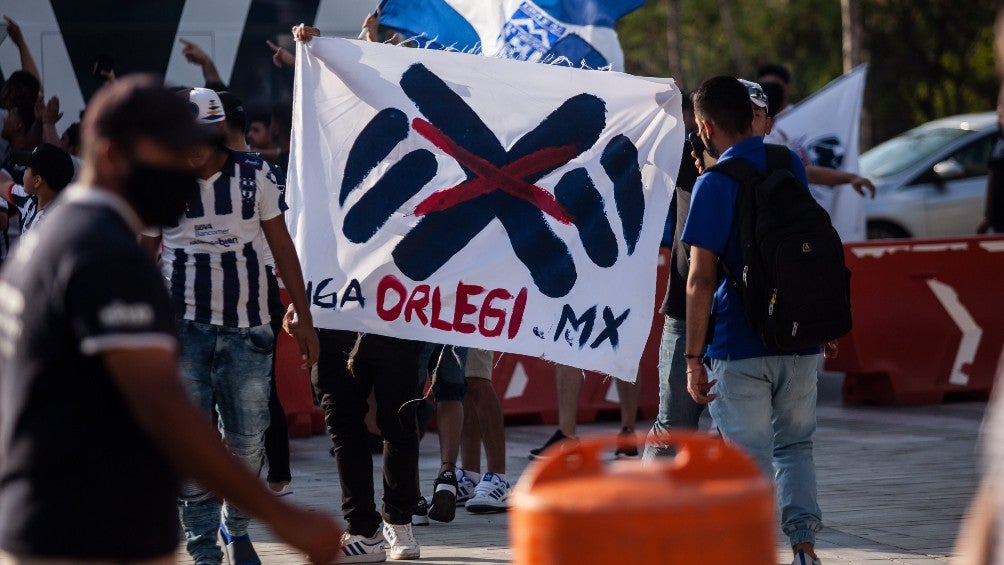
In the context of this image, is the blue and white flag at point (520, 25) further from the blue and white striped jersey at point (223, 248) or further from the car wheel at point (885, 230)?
the car wheel at point (885, 230)

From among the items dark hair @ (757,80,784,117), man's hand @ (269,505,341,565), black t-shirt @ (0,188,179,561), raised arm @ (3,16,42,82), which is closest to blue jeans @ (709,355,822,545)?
man's hand @ (269,505,341,565)

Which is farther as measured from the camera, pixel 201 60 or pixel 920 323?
pixel 920 323

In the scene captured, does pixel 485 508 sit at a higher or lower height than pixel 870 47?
lower

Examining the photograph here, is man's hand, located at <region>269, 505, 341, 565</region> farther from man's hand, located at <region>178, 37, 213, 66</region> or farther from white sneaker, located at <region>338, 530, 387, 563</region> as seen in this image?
man's hand, located at <region>178, 37, 213, 66</region>

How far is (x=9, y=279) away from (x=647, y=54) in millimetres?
35372

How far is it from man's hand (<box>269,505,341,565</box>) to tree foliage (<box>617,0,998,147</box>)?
2628cm

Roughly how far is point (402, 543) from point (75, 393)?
351 centimetres

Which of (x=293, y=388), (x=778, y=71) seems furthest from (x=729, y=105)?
(x=778, y=71)

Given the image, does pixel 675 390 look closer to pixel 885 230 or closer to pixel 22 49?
pixel 22 49

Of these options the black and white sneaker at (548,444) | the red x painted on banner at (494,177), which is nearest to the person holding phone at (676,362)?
the red x painted on banner at (494,177)

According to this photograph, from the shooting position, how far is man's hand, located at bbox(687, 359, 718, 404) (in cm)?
556

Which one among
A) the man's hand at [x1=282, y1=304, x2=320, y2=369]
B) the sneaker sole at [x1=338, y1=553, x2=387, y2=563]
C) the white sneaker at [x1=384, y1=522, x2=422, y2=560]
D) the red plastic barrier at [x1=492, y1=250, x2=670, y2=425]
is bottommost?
the red plastic barrier at [x1=492, y1=250, x2=670, y2=425]

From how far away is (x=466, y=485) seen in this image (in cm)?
746

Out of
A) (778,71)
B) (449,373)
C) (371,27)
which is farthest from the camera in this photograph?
(778,71)
